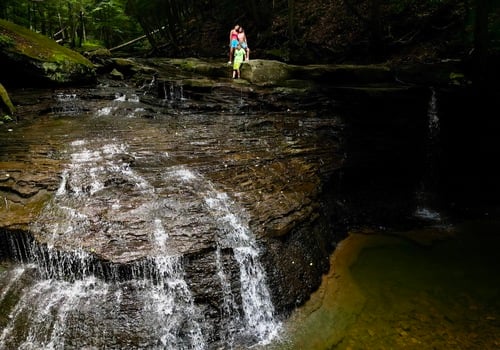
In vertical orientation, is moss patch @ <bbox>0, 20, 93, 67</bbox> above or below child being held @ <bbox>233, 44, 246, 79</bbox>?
above

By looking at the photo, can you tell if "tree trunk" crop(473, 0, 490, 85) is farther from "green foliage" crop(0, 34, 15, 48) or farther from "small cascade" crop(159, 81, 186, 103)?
"green foliage" crop(0, 34, 15, 48)

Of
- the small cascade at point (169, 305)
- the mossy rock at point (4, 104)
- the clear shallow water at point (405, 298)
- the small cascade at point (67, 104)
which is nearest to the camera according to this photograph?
the small cascade at point (169, 305)

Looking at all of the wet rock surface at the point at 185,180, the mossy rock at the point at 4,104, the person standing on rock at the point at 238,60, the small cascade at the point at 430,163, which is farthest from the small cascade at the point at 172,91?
the small cascade at the point at 430,163

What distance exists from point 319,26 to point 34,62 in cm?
1204

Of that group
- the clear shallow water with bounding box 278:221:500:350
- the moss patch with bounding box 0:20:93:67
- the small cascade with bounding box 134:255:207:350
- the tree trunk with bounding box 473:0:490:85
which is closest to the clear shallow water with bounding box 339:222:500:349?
the clear shallow water with bounding box 278:221:500:350

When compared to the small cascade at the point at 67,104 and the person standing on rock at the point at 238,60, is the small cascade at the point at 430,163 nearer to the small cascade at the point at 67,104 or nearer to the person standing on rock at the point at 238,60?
the person standing on rock at the point at 238,60

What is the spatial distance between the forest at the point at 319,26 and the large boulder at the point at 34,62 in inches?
258

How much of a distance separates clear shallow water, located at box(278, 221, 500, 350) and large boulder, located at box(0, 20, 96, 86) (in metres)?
10.0

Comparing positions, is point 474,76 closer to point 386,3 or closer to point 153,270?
point 386,3

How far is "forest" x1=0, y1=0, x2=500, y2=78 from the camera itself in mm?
12289

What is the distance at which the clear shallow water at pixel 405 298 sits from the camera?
212 inches

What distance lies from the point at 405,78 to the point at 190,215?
831 centimetres

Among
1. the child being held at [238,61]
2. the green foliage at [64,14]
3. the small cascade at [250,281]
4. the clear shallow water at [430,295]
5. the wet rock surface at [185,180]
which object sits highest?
the green foliage at [64,14]

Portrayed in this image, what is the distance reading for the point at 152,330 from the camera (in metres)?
4.98
